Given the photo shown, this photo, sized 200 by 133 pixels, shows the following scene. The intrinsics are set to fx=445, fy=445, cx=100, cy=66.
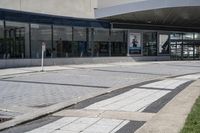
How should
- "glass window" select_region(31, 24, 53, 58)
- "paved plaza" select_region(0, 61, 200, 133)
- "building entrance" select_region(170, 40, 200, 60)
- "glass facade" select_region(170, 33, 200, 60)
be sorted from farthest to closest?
"building entrance" select_region(170, 40, 200, 60), "glass facade" select_region(170, 33, 200, 60), "glass window" select_region(31, 24, 53, 58), "paved plaza" select_region(0, 61, 200, 133)

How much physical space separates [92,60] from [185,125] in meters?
29.8

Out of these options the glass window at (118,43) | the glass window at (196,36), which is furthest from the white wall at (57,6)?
the glass window at (196,36)

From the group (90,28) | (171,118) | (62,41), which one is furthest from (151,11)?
(171,118)

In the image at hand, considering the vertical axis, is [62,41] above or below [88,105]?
above

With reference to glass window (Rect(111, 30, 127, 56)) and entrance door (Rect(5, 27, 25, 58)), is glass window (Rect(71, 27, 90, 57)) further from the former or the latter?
entrance door (Rect(5, 27, 25, 58))

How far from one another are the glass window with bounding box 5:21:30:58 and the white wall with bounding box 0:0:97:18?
126cm

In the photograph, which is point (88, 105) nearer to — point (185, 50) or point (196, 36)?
point (185, 50)

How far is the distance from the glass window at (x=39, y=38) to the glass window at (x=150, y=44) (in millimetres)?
12123

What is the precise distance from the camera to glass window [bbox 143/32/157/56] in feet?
144

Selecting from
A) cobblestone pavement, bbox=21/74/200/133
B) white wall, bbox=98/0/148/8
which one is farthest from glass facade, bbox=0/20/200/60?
cobblestone pavement, bbox=21/74/200/133

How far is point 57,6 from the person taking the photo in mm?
34812

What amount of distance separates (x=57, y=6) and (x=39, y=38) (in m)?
3.00

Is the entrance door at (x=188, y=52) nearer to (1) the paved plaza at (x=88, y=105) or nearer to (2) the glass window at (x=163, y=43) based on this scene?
(2) the glass window at (x=163, y=43)

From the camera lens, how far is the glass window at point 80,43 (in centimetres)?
3712
